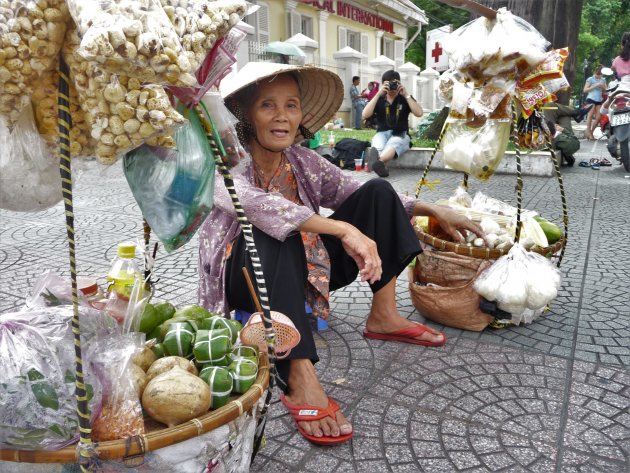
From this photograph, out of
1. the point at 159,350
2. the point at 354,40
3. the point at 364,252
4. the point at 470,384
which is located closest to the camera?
the point at 159,350

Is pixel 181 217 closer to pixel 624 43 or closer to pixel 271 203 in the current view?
pixel 271 203

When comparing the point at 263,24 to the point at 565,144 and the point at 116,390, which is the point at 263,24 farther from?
the point at 116,390

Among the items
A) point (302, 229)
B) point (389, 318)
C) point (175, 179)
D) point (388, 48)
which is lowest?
point (389, 318)

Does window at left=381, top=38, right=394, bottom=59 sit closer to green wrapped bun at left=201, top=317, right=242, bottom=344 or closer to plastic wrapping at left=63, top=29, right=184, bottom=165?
green wrapped bun at left=201, top=317, right=242, bottom=344

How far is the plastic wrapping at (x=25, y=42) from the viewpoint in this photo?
1.04 meters

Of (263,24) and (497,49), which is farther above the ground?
(263,24)

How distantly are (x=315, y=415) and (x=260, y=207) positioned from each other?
2.49 feet

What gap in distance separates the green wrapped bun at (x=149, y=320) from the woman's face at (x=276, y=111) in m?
0.84

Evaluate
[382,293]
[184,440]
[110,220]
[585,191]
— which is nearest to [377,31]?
[585,191]

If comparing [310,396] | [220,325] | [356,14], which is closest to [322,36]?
[356,14]

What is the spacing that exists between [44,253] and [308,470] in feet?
9.80

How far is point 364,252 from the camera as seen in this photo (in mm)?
1902

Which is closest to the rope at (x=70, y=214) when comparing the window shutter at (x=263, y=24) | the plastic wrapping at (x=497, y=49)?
the plastic wrapping at (x=497, y=49)

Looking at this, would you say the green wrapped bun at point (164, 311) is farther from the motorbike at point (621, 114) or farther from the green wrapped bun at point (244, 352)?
the motorbike at point (621, 114)
